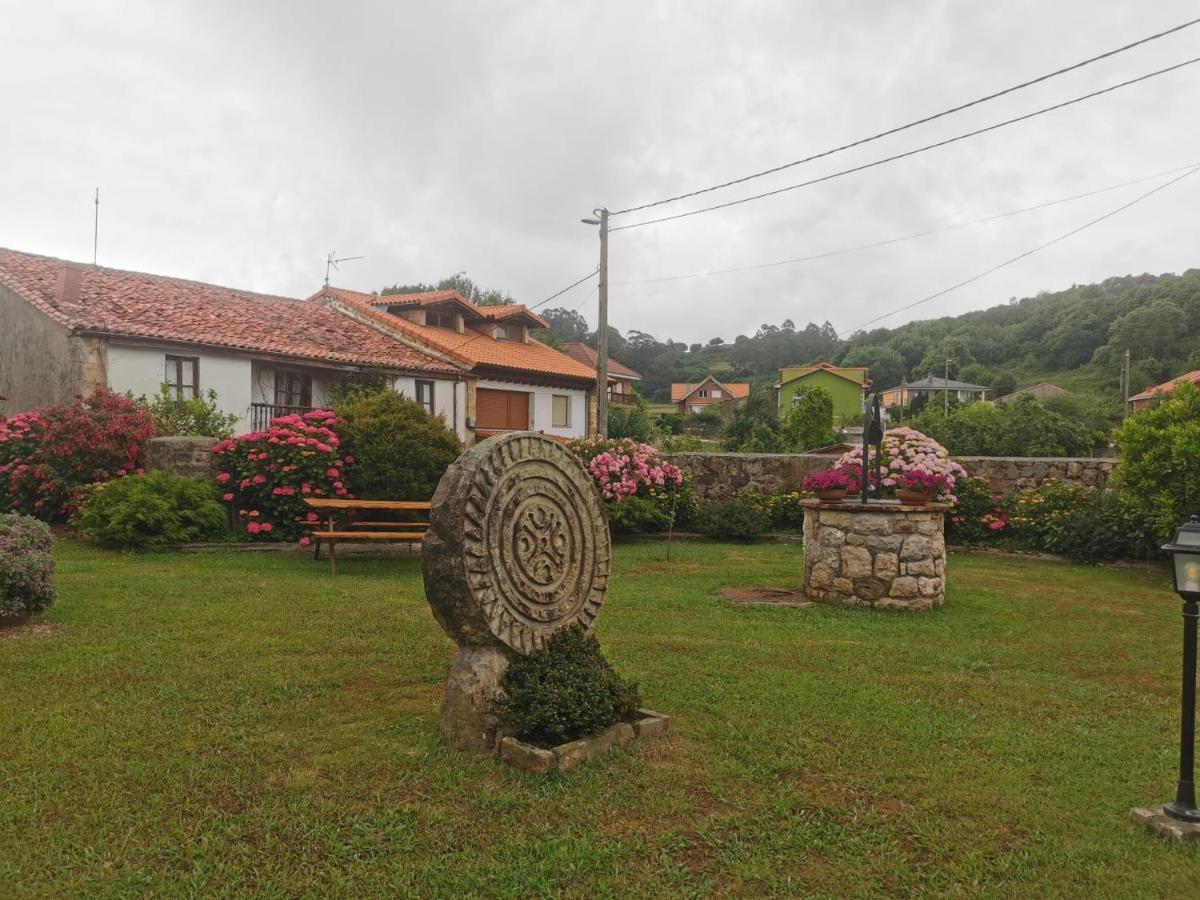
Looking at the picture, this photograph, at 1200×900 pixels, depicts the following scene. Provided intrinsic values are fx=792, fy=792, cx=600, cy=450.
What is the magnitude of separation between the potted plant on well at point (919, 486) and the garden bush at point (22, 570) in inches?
271

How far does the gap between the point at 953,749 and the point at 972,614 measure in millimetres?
3464

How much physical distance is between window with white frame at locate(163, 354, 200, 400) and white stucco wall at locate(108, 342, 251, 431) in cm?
9

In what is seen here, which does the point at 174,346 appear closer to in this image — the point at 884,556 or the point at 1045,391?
the point at 884,556

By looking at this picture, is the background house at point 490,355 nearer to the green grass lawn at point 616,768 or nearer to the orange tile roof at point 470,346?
the orange tile roof at point 470,346

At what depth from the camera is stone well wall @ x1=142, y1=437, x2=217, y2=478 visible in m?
10.5

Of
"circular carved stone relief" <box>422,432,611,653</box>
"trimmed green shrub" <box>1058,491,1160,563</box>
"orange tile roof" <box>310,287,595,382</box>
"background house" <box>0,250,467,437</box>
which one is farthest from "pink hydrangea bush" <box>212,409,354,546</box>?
"orange tile roof" <box>310,287,595,382</box>

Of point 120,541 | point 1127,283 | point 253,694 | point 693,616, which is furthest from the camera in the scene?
point 1127,283

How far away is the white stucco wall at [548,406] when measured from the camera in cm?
2548

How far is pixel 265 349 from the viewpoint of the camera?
17.9 meters

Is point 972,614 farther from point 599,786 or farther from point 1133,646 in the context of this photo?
point 599,786

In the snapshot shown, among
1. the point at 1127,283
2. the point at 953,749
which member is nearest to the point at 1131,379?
the point at 1127,283

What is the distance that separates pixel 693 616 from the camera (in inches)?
258

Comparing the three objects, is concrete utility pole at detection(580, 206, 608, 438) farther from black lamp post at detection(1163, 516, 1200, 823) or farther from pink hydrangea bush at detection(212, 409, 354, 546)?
black lamp post at detection(1163, 516, 1200, 823)

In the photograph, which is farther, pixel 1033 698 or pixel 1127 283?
pixel 1127 283
